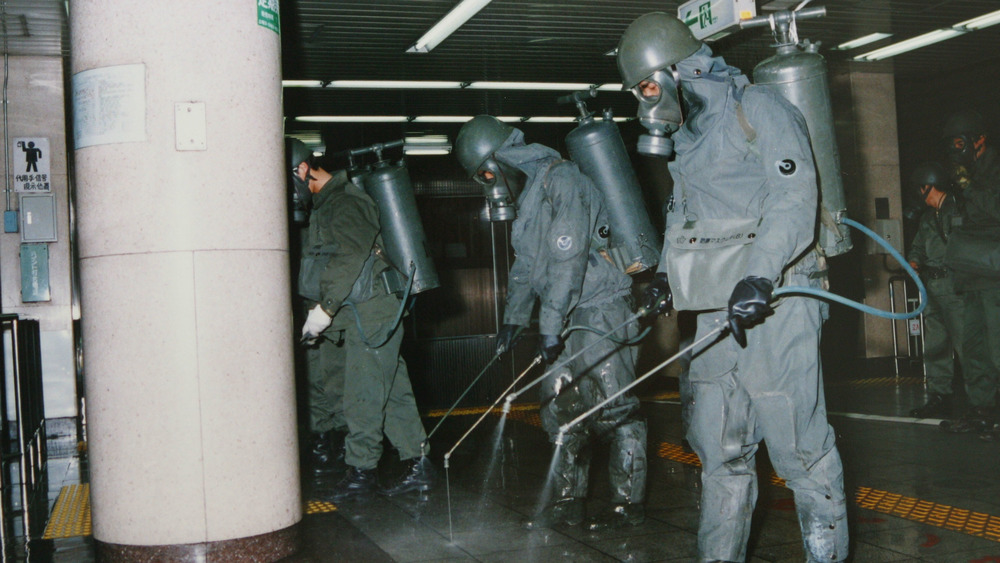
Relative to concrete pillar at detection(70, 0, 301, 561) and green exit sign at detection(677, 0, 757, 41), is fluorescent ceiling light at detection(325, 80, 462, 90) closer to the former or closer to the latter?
green exit sign at detection(677, 0, 757, 41)

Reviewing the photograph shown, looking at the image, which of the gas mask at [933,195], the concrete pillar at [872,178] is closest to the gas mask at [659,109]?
the gas mask at [933,195]

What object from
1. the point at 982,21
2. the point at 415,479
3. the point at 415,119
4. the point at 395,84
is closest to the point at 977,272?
the point at 982,21

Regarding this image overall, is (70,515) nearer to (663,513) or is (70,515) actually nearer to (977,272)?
(663,513)

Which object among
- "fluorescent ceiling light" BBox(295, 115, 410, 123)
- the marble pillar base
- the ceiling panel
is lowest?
the marble pillar base

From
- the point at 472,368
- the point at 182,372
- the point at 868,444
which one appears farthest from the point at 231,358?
the point at 472,368

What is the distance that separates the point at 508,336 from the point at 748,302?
6.26 feet

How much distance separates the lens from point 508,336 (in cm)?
454

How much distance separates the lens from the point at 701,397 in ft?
10.7

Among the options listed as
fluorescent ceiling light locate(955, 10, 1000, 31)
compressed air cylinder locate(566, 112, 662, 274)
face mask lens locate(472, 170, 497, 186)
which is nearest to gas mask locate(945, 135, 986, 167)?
compressed air cylinder locate(566, 112, 662, 274)

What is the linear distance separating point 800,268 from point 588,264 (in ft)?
4.69

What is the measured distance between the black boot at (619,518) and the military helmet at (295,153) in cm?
298

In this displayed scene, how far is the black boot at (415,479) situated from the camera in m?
5.20

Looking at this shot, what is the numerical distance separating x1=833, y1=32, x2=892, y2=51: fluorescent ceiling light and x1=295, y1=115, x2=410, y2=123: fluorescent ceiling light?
5.40 meters

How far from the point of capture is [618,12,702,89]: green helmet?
3229 millimetres
